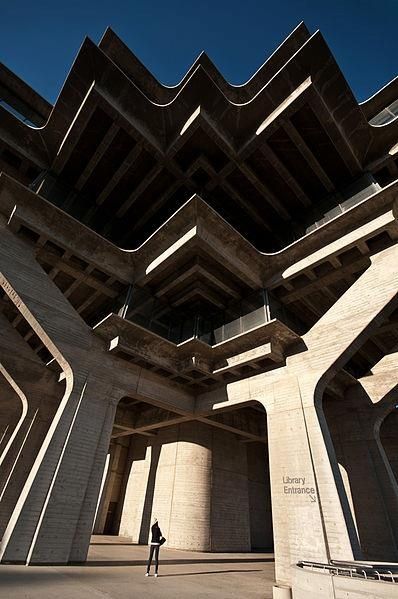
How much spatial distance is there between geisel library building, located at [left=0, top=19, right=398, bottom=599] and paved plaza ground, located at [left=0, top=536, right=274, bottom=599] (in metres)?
1.25

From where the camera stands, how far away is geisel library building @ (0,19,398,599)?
11.0 m

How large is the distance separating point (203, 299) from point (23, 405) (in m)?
10.7

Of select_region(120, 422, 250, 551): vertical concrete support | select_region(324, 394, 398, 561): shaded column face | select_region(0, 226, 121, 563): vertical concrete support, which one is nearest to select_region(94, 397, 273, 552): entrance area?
select_region(120, 422, 250, 551): vertical concrete support

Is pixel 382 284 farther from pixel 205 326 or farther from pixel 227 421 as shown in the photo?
pixel 227 421

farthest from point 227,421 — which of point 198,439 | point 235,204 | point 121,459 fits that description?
point 235,204

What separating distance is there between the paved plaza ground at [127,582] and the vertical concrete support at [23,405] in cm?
497

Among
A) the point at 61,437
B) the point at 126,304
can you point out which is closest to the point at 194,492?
the point at 61,437

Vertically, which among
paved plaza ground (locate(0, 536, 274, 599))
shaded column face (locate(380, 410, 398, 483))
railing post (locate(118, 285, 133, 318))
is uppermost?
railing post (locate(118, 285, 133, 318))

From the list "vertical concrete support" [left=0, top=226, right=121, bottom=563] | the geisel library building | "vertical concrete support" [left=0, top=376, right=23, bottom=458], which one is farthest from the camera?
"vertical concrete support" [left=0, top=376, right=23, bottom=458]

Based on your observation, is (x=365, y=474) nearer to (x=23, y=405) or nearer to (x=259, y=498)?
(x=259, y=498)

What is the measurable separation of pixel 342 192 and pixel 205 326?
1054 centimetres

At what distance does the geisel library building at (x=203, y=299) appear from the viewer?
10953mm

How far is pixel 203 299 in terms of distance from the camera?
16.2 metres

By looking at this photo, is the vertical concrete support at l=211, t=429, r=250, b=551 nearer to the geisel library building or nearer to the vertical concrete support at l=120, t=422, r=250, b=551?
the vertical concrete support at l=120, t=422, r=250, b=551
